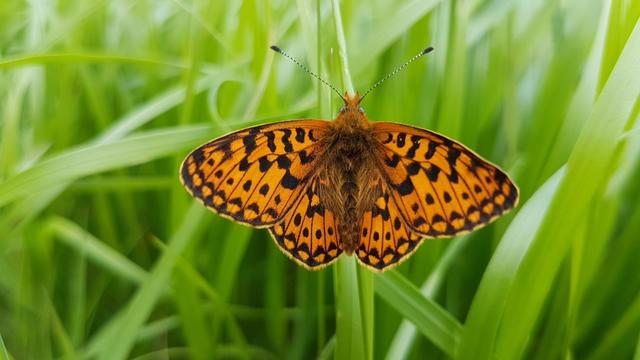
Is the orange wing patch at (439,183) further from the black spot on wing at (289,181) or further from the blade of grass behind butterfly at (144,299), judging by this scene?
the blade of grass behind butterfly at (144,299)

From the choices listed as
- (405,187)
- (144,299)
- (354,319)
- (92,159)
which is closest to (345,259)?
(354,319)

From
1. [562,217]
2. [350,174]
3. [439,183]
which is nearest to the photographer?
[562,217]

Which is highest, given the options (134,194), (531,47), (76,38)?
(76,38)

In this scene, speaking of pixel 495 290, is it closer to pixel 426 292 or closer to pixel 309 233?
pixel 426 292

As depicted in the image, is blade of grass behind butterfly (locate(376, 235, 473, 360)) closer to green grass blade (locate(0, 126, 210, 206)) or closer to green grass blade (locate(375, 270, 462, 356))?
green grass blade (locate(375, 270, 462, 356))

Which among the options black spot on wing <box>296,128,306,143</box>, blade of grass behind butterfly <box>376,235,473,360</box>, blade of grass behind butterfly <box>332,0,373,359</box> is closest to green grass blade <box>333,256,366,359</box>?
blade of grass behind butterfly <box>332,0,373,359</box>

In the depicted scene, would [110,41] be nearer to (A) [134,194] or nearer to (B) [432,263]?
(A) [134,194]

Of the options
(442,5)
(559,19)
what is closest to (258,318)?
(442,5)
